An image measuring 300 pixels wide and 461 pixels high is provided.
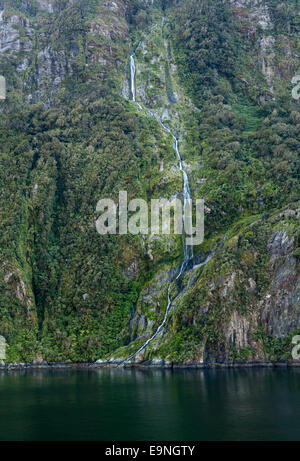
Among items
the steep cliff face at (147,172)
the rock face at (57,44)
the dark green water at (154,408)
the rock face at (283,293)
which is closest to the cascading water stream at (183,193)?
the steep cliff face at (147,172)

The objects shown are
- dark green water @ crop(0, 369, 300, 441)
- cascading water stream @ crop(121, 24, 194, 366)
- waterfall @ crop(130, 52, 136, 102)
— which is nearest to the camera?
dark green water @ crop(0, 369, 300, 441)

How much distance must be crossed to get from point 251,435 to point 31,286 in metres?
66.7

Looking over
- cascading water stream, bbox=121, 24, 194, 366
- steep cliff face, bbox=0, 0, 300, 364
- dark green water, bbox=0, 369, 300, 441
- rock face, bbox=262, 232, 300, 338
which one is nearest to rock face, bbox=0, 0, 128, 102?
steep cliff face, bbox=0, 0, 300, 364

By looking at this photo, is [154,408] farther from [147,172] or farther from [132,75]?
[132,75]

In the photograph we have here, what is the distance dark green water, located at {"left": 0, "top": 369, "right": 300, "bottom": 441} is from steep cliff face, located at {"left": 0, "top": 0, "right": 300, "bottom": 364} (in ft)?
62.5

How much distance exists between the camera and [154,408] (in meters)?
39.2

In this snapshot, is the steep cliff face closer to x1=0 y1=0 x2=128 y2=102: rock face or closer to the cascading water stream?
x1=0 y1=0 x2=128 y2=102: rock face

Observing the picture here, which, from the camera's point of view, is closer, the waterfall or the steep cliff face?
the steep cliff face

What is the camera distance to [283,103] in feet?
390

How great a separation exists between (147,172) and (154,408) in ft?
230

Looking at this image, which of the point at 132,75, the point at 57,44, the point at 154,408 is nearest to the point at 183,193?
the point at 132,75

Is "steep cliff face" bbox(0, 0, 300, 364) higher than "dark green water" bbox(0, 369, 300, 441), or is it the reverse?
"steep cliff face" bbox(0, 0, 300, 364)

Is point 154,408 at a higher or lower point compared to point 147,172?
lower

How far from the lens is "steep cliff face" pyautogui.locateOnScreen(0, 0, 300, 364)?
252ft
